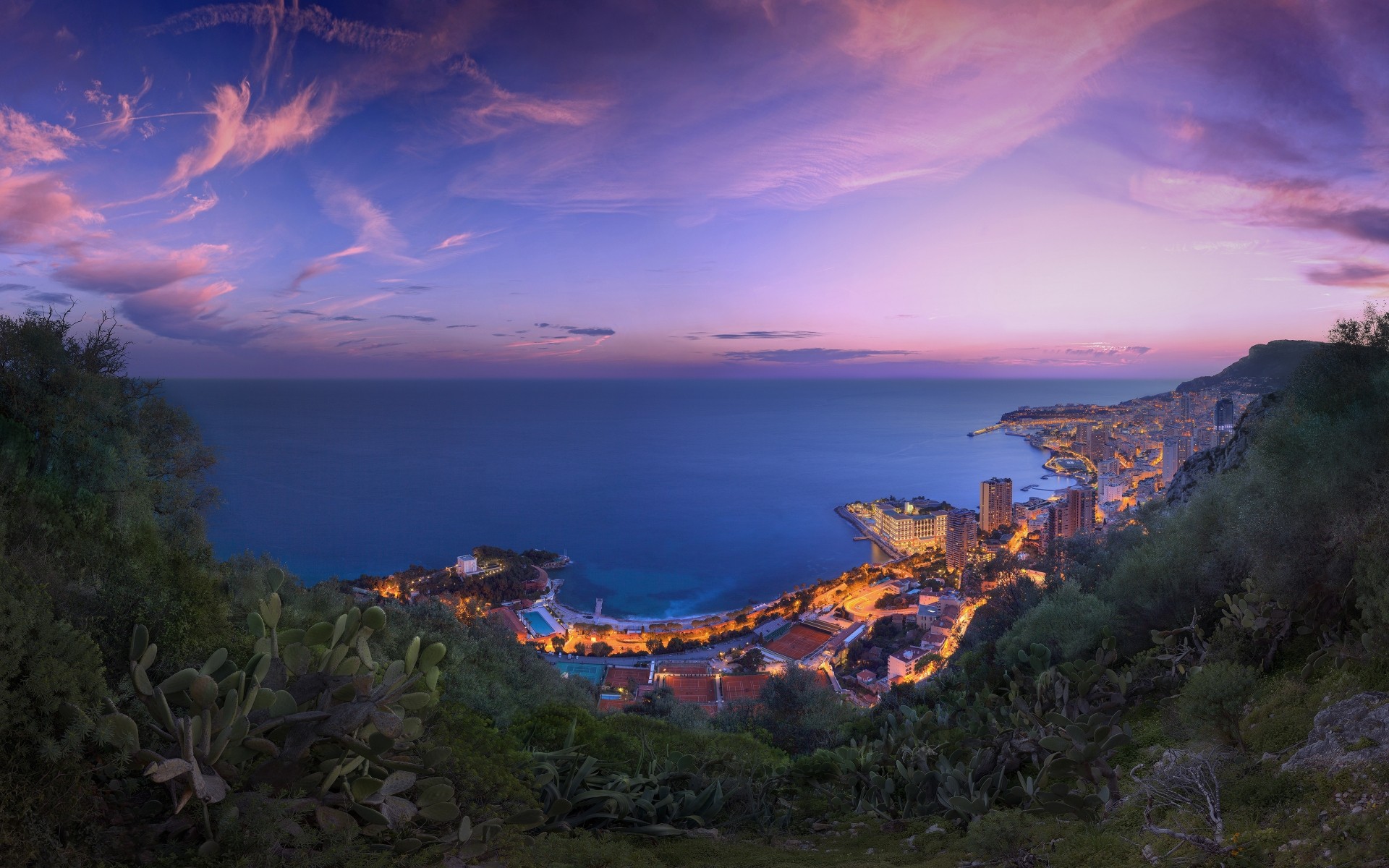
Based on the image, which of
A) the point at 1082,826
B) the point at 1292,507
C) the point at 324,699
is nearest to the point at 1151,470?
the point at 1292,507

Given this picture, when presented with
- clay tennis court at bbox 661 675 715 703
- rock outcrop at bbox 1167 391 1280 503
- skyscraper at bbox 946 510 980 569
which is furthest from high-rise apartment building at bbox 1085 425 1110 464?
clay tennis court at bbox 661 675 715 703

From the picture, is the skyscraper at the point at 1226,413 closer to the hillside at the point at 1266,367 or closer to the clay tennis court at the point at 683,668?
the hillside at the point at 1266,367

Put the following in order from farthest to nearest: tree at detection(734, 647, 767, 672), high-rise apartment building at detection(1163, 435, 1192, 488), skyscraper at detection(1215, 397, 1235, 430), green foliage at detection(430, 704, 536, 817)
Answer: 1. high-rise apartment building at detection(1163, 435, 1192, 488)
2. tree at detection(734, 647, 767, 672)
3. skyscraper at detection(1215, 397, 1235, 430)
4. green foliage at detection(430, 704, 536, 817)

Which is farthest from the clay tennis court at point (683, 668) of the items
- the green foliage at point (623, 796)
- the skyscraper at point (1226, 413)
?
the skyscraper at point (1226, 413)

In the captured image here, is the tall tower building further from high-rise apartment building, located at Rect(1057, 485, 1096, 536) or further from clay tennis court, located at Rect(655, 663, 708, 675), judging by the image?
clay tennis court, located at Rect(655, 663, 708, 675)

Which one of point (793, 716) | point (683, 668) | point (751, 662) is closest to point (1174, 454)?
point (751, 662)

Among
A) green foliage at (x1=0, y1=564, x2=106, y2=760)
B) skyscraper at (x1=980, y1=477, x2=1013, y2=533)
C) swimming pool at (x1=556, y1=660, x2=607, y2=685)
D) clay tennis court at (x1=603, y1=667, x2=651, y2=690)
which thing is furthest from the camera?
skyscraper at (x1=980, y1=477, x2=1013, y2=533)

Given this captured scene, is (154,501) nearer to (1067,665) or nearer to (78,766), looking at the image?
(78,766)
